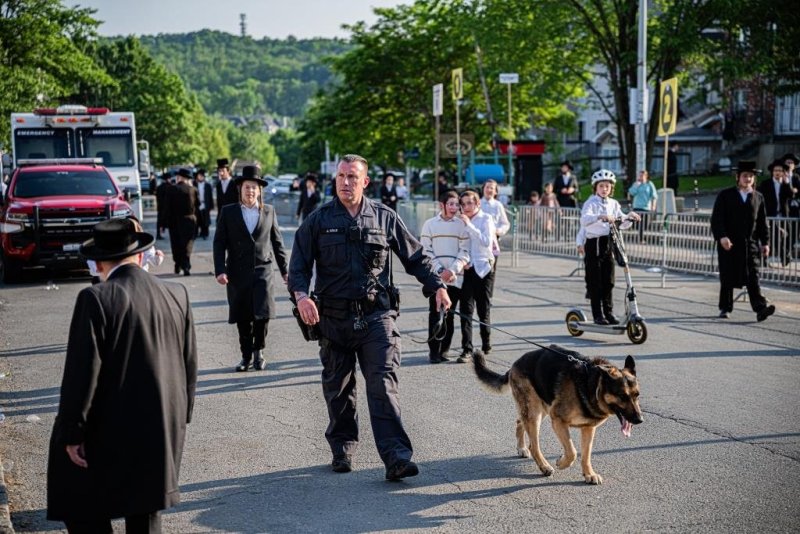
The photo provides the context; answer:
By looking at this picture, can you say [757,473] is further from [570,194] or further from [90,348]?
[570,194]

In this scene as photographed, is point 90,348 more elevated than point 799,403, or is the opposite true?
point 90,348

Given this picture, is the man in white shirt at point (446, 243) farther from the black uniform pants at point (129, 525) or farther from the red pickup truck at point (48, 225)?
the red pickup truck at point (48, 225)

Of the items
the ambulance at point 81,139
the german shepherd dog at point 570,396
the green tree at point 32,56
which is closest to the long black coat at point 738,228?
the german shepherd dog at point 570,396

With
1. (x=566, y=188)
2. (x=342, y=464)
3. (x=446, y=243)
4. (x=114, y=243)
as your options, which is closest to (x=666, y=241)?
(x=566, y=188)

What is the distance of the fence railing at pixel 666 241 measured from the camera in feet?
56.2

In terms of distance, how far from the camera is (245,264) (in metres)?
10.2

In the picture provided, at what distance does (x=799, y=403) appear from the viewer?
8602 millimetres

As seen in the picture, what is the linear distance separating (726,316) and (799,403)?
215 inches

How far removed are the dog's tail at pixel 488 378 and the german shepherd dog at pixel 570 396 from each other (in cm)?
1

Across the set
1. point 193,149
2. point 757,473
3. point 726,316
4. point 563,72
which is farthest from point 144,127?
point 757,473

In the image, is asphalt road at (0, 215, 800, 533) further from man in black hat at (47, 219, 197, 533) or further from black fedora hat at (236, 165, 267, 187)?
black fedora hat at (236, 165, 267, 187)

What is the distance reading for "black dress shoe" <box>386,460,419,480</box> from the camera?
20.6ft

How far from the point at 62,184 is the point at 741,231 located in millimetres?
12347

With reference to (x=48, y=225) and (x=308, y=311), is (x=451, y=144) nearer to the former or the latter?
(x=48, y=225)
